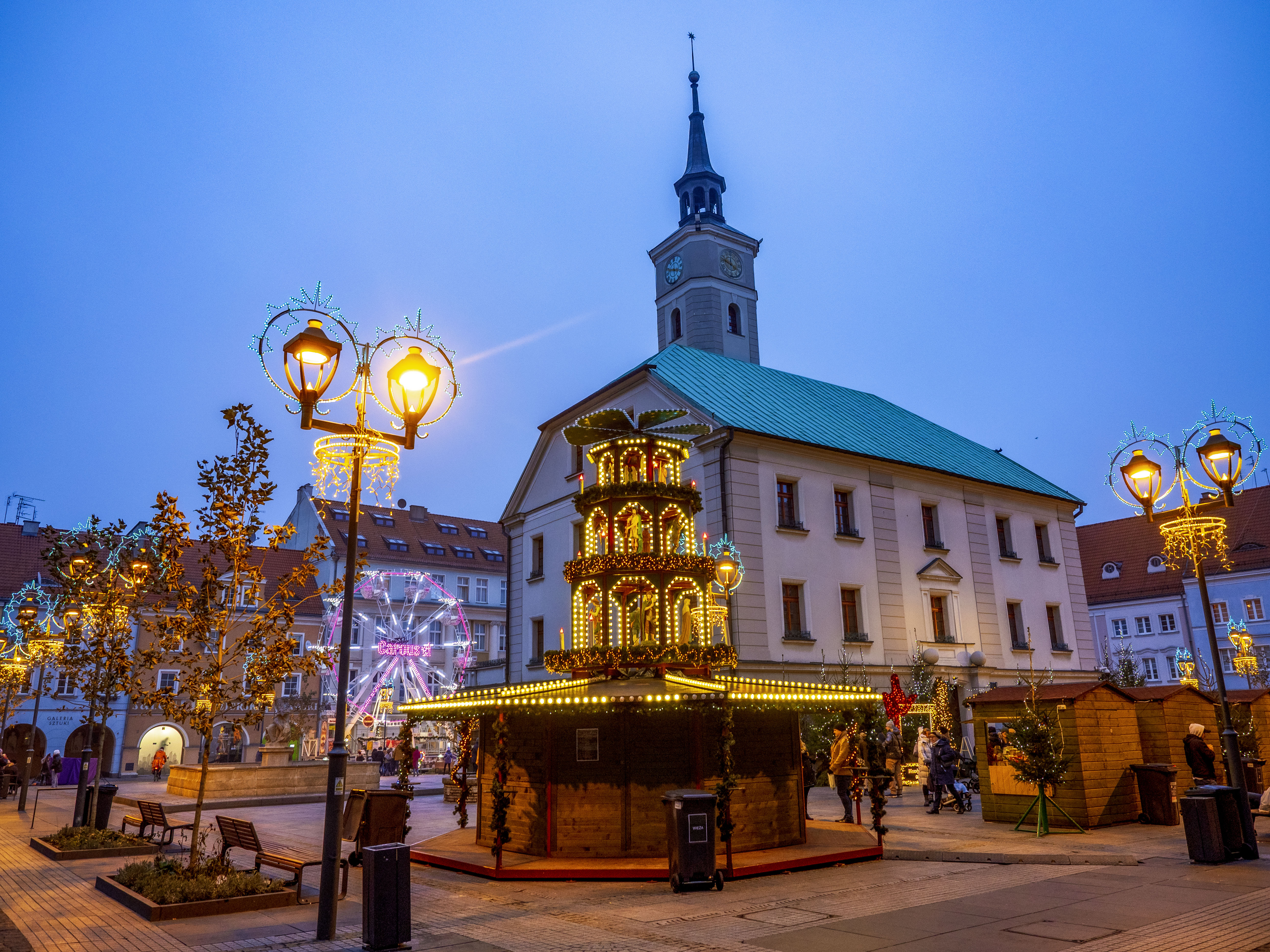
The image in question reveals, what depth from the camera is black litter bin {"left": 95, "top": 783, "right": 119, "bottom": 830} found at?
57.7 feet

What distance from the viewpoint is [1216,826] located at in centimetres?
1280

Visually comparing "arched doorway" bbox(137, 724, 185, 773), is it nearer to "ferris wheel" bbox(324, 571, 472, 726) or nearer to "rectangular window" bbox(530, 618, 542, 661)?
"ferris wheel" bbox(324, 571, 472, 726)

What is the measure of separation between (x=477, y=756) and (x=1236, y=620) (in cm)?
5167

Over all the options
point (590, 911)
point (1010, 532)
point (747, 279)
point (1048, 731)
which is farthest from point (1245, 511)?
point (590, 911)

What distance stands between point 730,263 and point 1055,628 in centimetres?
2362

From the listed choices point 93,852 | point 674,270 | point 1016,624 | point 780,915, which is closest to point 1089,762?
point 780,915

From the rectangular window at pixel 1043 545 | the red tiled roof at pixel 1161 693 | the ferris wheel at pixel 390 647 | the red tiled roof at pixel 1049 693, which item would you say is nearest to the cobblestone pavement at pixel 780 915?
the red tiled roof at pixel 1049 693

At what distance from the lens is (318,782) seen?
97.4ft

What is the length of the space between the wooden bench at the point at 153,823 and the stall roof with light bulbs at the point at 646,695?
4.71 metres

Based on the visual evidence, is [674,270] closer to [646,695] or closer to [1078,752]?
[1078,752]

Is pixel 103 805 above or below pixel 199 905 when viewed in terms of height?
above

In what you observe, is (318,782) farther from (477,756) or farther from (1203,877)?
(1203,877)

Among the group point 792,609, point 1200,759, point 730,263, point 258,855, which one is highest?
point 730,263

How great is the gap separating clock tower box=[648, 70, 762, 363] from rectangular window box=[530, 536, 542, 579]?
41.8ft
